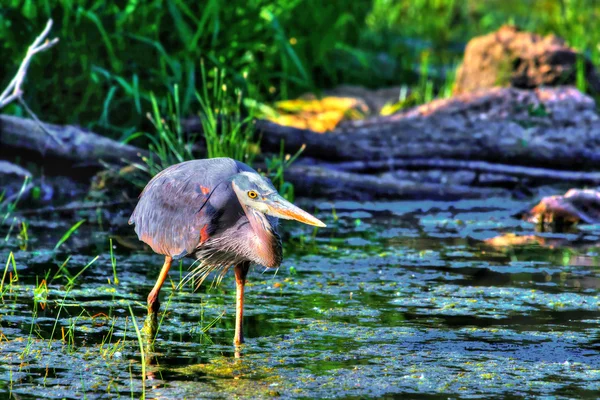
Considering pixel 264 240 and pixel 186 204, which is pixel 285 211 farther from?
pixel 186 204

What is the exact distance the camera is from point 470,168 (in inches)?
357

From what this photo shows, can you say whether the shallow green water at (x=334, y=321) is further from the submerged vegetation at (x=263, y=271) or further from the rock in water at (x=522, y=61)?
the rock in water at (x=522, y=61)

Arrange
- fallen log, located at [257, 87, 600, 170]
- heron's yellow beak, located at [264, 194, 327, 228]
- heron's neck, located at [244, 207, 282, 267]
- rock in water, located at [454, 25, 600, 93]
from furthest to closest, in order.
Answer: rock in water, located at [454, 25, 600, 93], fallen log, located at [257, 87, 600, 170], heron's neck, located at [244, 207, 282, 267], heron's yellow beak, located at [264, 194, 327, 228]

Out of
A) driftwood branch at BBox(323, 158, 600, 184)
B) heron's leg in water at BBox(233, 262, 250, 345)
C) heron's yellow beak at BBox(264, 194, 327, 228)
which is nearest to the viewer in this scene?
heron's yellow beak at BBox(264, 194, 327, 228)

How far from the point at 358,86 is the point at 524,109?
2.80 metres

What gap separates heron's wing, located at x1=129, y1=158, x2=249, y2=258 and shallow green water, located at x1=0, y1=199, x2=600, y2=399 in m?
0.39

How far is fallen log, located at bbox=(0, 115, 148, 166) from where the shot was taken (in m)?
8.09

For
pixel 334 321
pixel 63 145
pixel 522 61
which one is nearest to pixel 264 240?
pixel 334 321

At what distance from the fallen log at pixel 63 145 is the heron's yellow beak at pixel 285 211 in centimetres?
359

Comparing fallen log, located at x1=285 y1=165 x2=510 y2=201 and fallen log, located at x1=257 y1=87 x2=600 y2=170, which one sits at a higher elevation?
fallen log, located at x1=257 y1=87 x2=600 y2=170

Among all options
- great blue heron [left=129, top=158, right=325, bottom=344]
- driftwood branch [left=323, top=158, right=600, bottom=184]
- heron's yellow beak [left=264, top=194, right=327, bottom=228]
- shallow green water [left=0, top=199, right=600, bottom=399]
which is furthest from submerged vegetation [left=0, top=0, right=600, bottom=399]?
heron's yellow beak [left=264, top=194, right=327, bottom=228]

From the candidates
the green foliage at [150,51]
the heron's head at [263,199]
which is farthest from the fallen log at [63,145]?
the heron's head at [263,199]

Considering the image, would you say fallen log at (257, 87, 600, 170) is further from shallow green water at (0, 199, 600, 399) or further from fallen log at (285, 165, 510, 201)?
shallow green water at (0, 199, 600, 399)

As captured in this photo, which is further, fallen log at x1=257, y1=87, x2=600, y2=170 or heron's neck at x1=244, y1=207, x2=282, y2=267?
fallen log at x1=257, y1=87, x2=600, y2=170
